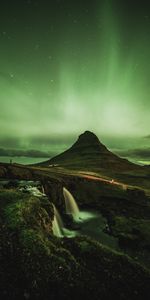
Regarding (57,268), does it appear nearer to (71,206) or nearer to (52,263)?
(52,263)

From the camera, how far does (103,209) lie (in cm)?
4306

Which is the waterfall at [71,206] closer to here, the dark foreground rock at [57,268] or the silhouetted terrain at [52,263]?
the silhouetted terrain at [52,263]

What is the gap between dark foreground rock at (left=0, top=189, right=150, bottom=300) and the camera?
11.3 m

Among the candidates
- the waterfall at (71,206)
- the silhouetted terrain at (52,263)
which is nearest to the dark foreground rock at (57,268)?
the silhouetted terrain at (52,263)

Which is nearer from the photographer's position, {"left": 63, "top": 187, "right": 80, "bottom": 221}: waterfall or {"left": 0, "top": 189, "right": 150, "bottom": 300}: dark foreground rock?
{"left": 0, "top": 189, "right": 150, "bottom": 300}: dark foreground rock

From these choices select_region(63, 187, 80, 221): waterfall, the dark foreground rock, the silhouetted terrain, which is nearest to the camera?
the dark foreground rock

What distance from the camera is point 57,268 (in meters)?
12.6

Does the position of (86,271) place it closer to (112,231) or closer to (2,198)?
(2,198)

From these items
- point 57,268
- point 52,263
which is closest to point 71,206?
point 52,263

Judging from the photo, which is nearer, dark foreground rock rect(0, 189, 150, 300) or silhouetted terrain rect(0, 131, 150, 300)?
dark foreground rock rect(0, 189, 150, 300)

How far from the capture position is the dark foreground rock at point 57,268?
A: 11.3 metres

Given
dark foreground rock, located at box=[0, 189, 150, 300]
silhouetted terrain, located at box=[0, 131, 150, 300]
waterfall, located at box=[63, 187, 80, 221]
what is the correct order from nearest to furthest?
1. dark foreground rock, located at box=[0, 189, 150, 300]
2. silhouetted terrain, located at box=[0, 131, 150, 300]
3. waterfall, located at box=[63, 187, 80, 221]

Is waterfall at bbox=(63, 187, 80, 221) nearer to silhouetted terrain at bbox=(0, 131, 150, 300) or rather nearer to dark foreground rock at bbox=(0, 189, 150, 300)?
silhouetted terrain at bbox=(0, 131, 150, 300)

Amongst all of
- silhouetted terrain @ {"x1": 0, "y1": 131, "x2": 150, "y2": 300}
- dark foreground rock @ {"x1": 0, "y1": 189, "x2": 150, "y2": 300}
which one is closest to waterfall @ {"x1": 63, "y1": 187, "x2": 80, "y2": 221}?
silhouetted terrain @ {"x1": 0, "y1": 131, "x2": 150, "y2": 300}
